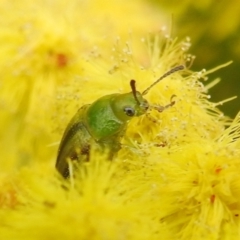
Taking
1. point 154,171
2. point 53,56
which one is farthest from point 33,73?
point 154,171

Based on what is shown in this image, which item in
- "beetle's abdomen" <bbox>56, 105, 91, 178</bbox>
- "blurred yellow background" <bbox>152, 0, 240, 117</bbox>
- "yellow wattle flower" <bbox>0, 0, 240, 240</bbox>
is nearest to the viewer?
"yellow wattle flower" <bbox>0, 0, 240, 240</bbox>

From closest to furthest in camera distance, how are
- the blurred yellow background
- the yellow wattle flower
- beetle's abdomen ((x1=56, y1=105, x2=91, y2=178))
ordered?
the yellow wattle flower < beetle's abdomen ((x1=56, y1=105, x2=91, y2=178)) < the blurred yellow background

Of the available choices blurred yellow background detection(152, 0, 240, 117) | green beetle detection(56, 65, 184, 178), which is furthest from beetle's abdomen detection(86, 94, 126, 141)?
blurred yellow background detection(152, 0, 240, 117)

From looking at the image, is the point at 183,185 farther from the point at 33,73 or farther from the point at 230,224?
the point at 33,73

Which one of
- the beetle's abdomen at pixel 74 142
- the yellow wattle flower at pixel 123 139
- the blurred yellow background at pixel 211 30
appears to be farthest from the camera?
the blurred yellow background at pixel 211 30

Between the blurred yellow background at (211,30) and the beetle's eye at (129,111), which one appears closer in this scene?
the beetle's eye at (129,111)

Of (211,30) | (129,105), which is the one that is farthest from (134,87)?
(211,30)

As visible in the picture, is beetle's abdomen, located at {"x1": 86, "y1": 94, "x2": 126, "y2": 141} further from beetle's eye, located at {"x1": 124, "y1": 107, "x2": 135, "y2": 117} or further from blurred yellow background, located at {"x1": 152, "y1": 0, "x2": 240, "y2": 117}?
blurred yellow background, located at {"x1": 152, "y1": 0, "x2": 240, "y2": 117}

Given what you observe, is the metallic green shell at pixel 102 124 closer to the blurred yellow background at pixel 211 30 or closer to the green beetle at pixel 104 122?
the green beetle at pixel 104 122

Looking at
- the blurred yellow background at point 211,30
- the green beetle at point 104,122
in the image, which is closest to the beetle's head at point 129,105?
the green beetle at point 104,122
